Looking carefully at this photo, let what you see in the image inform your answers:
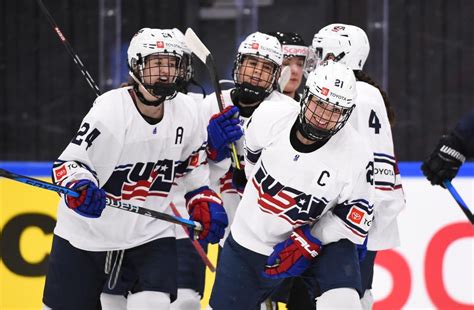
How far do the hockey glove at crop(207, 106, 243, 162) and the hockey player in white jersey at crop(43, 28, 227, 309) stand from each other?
17 cm

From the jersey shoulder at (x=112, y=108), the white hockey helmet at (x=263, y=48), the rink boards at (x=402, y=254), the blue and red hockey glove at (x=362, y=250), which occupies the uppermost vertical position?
the white hockey helmet at (x=263, y=48)

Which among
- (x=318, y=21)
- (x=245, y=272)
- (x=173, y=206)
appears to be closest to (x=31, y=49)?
(x=318, y=21)

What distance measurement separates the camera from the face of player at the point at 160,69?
11.7 ft

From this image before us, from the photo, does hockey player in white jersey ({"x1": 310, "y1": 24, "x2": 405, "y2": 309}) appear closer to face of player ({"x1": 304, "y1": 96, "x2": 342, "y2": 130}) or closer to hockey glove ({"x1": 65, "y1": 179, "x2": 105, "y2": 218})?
face of player ({"x1": 304, "y1": 96, "x2": 342, "y2": 130})

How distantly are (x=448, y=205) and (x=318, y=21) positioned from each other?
1615mm

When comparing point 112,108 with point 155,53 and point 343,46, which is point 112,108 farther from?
point 343,46

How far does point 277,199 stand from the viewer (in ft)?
10.9

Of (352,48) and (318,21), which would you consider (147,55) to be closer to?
(352,48)

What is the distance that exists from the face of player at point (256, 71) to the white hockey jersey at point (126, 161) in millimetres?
268

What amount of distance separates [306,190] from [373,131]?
570 mm

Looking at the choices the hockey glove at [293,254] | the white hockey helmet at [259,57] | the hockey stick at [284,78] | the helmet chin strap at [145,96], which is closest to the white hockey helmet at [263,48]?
the white hockey helmet at [259,57]

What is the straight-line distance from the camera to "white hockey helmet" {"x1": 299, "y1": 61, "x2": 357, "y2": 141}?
10.6 feet

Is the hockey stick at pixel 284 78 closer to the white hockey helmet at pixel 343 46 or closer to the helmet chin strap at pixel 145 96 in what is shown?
the white hockey helmet at pixel 343 46

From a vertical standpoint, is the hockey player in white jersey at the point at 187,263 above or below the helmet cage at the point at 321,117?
below
